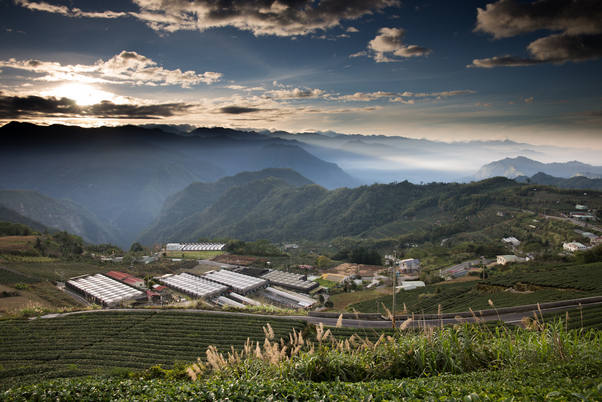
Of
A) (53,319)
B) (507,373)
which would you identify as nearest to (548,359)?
(507,373)

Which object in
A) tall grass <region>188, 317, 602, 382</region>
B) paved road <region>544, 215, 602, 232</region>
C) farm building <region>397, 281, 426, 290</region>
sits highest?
tall grass <region>188, 317, 602, 382</region>

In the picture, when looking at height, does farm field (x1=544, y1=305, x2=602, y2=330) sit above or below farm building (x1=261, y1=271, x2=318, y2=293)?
above

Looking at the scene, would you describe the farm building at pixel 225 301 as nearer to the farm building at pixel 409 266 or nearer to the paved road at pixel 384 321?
the paved road at pixel 384 321

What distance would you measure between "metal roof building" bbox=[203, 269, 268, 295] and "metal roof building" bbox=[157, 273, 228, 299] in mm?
1633

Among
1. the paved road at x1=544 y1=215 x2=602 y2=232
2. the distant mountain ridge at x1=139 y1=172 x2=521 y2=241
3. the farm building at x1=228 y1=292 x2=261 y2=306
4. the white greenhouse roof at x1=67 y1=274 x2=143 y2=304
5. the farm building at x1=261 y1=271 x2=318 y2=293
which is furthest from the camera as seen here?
the distant mountain ridge at x1=139 y1=172 x2=521 y2=241

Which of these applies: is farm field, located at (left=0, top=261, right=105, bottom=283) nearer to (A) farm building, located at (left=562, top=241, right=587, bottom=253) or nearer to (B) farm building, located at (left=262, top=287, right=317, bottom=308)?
(B) farm building, located at (left=262, top=287, right=317, bottom=308)

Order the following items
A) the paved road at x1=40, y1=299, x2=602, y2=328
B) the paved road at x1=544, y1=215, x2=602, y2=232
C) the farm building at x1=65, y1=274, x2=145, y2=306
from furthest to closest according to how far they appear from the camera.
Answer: the paved road at x1=544, y1=215, x2=602, y2=232 < the farm building at x1=65, y1=274, x2=145, y2=306 < the paved road at x1=40, y1=299, x2=602, y2=328

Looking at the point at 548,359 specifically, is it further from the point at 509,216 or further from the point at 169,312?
the point at 509,216

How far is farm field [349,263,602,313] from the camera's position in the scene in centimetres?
2248

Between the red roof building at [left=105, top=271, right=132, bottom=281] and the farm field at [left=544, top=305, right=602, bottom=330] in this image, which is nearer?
the farm field at [left=544, top=305, right=602, bottom=330]

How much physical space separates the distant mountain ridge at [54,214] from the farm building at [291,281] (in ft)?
524

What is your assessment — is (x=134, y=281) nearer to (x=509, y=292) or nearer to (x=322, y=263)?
(x=322, y=263)

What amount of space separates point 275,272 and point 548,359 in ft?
161

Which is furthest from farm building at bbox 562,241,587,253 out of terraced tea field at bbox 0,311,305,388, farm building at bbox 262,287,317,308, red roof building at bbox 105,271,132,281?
red roof building at bbox 105,271,132,281
